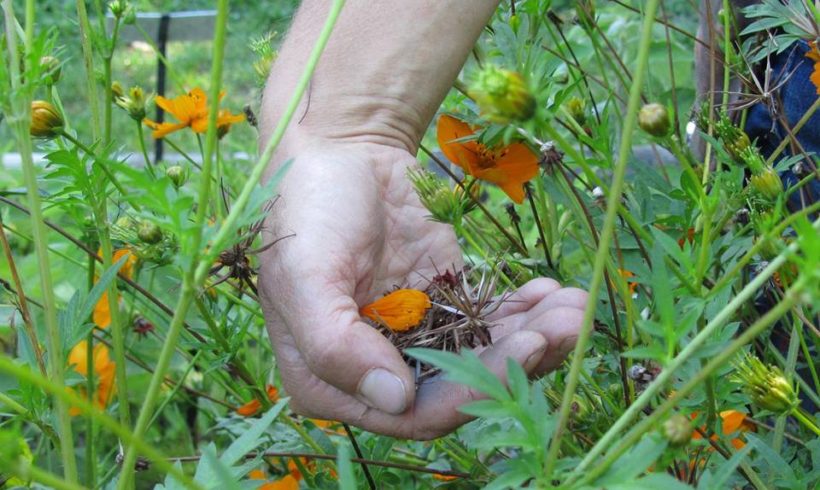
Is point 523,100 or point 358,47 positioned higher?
point 523,100

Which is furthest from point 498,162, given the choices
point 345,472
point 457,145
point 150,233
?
point 345,472

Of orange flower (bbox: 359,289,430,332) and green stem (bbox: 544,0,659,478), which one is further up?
green stem (bbox: 544,0,659,478)

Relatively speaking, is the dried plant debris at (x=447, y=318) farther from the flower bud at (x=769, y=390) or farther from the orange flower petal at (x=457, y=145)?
the flower bud at (x=769, y=390)

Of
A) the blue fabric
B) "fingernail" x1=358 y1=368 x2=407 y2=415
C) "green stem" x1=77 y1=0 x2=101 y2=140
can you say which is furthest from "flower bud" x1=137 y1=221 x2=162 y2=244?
the blue fabric

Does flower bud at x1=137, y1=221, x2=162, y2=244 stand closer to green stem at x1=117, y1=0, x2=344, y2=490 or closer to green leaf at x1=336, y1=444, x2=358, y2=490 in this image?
green stem at x1=117, y1=0, x2=344, y2=490

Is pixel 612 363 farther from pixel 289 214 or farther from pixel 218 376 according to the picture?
pixel 218 376

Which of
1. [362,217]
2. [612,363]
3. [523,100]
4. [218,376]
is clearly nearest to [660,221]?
[612,363]
